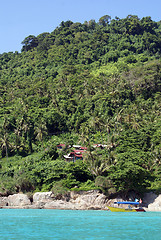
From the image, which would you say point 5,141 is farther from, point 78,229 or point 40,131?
point 78,229

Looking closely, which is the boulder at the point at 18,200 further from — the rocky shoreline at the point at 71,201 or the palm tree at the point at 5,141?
the palm tree at the point at 5,141

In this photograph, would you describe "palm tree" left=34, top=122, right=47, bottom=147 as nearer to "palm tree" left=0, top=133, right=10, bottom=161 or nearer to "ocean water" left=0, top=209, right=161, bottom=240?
"palm tree" left=0, top=133, right=10, bottom=161

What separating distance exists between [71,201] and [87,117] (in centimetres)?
3342

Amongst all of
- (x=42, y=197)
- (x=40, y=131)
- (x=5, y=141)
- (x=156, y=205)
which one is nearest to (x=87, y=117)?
(x=40, y=131)

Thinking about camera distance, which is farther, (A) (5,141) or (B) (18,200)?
(A) (5,141)

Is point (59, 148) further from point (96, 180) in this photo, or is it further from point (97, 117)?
point (96, 180)

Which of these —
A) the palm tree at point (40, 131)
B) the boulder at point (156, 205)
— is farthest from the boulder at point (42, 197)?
the palm tree at point (40, 131)

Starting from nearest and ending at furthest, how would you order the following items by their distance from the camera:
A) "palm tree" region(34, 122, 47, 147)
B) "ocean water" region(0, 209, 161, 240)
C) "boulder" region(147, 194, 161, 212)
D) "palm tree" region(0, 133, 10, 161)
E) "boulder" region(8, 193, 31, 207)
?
"ocean water" region(0, 209, 161, 240)
"boulder" region(147, 194, 161, 212)
"boulder" region(8, 193, 31, 207)
"palm tree" region(0, 133, 10, 161)
"palm tree" region(34, 122, 47, 147)

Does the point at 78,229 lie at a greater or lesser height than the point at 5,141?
lesser

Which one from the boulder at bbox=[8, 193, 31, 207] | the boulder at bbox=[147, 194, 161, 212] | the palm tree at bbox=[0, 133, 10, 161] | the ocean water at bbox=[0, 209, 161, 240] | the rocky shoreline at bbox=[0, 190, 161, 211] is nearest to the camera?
the ocean water at bbox=[0, 209, 161, 240]

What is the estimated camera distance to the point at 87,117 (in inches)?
3376

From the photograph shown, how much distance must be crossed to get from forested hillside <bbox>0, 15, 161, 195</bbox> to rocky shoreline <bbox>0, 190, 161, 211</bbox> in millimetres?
1414

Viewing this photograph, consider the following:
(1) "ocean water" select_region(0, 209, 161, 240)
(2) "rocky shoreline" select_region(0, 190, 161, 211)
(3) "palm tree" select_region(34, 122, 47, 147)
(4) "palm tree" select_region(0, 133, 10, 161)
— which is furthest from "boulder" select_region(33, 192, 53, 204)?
(3) "palm tree" select_region(34, 122, 47, 147)

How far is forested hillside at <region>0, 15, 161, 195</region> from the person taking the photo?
58.3 m
